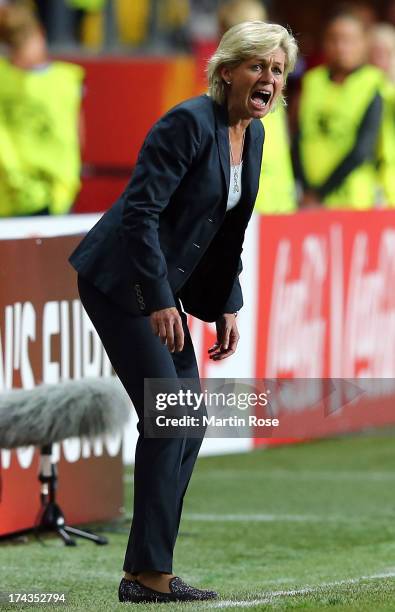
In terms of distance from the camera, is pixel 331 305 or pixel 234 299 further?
pixel 331 305

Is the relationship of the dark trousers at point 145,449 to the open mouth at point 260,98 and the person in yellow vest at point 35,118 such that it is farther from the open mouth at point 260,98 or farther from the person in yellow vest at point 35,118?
the person in yellow vest at point 35,118

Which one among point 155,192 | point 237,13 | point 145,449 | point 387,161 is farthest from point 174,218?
point 387,161

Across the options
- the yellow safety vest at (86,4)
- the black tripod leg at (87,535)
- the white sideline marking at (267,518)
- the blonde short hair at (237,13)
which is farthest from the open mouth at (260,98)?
the yellow safety vest at (86,4)

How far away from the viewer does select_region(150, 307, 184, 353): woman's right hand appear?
5609mm

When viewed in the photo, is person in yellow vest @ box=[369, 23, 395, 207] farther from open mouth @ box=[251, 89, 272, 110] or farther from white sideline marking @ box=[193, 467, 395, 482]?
open mouth @ box=[251, 89, 272, 110]

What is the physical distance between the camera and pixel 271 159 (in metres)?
11.6

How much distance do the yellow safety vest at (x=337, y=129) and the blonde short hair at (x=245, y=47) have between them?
6.65 meters

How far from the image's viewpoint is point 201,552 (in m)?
7.55

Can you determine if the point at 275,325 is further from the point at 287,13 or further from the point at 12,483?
the point at 287,13

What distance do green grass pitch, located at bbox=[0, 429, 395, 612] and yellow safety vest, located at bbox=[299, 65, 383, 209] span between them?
222 centimetres

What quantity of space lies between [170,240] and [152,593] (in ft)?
3.94

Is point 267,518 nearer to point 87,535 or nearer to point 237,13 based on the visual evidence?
point 87,535

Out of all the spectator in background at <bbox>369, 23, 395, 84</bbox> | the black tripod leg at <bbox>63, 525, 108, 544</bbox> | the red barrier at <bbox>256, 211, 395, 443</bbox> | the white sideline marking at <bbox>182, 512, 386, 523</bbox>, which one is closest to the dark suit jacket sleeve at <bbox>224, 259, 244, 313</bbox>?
the black tripod leg at <bbox>63, 525, 108, 544</bbox>

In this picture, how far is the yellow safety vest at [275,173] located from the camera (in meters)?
11.5
